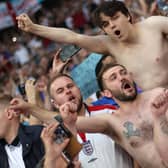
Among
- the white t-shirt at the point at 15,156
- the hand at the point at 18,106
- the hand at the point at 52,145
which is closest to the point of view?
the hand at the point at 52,145

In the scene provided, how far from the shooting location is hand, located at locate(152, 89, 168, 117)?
12.3ft

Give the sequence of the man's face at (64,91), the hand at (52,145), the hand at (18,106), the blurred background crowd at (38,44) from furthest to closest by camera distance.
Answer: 1. the blurred background crowd at (38,44)
2. the man's face at (64,91)
3. the hand at (18,106)
4. the hand at (52,145)

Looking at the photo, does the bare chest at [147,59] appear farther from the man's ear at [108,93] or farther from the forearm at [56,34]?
the man's ear at [108,93]

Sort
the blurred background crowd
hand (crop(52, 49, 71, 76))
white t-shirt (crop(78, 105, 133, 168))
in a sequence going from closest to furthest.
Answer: white t-shirt (crop(78, 105, 133, 168)) → hand (crop(52, 49, 71, 76)) → the blurred background crowd

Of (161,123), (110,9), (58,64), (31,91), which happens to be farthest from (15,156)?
(110,9)

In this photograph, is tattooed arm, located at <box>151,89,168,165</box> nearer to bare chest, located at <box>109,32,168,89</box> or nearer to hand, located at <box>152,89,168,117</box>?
hand, located at <box>152,89,168,117</box>

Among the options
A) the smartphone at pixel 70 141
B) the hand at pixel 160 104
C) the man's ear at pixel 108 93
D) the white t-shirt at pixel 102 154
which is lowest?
the white t-shirt at pixel 102 154

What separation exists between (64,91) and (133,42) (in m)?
0.78

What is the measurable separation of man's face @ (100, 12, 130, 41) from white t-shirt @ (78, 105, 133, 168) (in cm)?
89

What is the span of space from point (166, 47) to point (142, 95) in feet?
3.16

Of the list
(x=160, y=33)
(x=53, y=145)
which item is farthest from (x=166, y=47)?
(x=53, y=145)

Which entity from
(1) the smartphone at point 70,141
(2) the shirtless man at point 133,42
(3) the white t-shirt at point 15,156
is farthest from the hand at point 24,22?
(1) the smartphone at point 70,141

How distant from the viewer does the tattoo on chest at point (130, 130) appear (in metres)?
4.13

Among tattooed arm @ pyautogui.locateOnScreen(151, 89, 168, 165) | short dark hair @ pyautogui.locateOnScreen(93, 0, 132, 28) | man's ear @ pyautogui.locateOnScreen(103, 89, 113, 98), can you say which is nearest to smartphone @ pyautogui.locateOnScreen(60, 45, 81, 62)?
short dark hair @ pyautogui.locateOnScreen(93, 0, 132, 28)
